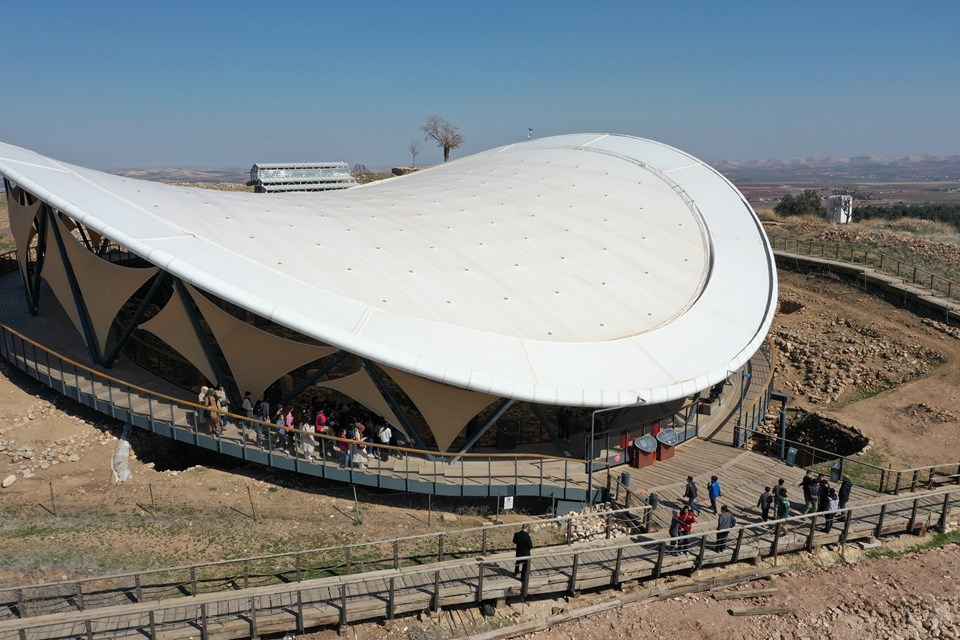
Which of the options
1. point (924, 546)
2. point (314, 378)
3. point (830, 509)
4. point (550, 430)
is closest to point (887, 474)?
point (924, 546)

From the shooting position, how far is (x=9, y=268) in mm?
29516

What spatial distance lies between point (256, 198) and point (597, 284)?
490 inches

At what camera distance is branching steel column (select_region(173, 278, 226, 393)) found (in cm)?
1598

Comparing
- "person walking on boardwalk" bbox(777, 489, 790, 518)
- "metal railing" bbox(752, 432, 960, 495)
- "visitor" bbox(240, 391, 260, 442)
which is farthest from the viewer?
"metal railing" bbox(752, 432, 960, 495)

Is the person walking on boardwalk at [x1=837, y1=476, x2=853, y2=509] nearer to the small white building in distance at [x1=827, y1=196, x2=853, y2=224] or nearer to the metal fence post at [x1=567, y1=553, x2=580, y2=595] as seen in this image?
the metal fence post at [x1=567, y1=553, x2=580, y2=595]

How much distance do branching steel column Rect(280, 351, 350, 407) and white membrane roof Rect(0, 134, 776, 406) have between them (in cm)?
145

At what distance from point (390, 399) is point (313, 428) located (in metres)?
2.04

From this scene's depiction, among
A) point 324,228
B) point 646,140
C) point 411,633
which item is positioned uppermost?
point 646,140

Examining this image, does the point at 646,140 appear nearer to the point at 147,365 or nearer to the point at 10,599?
the point at 147,365

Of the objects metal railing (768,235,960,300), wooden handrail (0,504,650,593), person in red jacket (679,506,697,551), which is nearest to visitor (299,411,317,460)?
wooden handrail (0,504,650,593)

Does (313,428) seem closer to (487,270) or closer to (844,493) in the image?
(487,270)

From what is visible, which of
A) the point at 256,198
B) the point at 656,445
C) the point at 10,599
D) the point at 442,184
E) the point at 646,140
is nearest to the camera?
the point at 10,599

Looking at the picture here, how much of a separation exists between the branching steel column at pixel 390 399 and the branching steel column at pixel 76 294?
9547 millimetres

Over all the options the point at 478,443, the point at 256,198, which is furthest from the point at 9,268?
the point at 478,443
